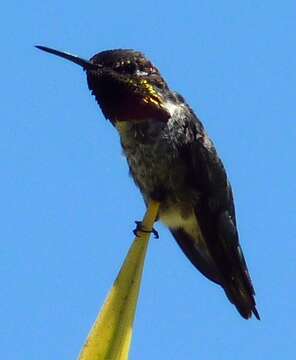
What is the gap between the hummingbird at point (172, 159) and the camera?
212 inches

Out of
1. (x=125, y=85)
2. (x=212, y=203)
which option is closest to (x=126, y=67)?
(x=125, y=85)

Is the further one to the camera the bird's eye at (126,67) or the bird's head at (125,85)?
the bird's eye at (126,67)

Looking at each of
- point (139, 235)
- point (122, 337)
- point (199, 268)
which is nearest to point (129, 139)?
point (199, 268)

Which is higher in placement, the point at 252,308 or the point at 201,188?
the point at 201,188

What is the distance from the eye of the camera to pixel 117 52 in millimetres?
5566

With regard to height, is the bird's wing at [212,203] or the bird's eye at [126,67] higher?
the bird's eye at [126,67]

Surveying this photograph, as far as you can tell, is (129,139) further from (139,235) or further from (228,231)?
(139,235)

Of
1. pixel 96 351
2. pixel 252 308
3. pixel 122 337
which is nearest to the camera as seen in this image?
pixel 96 351

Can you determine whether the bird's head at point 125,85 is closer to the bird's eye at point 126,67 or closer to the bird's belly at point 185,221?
the bird's eye at point 126,67

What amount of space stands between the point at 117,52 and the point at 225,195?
3.68 ft

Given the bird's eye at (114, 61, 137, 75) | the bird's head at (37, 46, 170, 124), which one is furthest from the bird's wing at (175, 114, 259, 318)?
the bird's eye at (114, 61, 137, 75)

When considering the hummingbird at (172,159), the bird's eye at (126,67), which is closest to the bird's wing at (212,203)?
the hummingbird at (172,159)

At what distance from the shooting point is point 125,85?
18.2 feet

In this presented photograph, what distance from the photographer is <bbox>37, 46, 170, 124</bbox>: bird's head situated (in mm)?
5345
